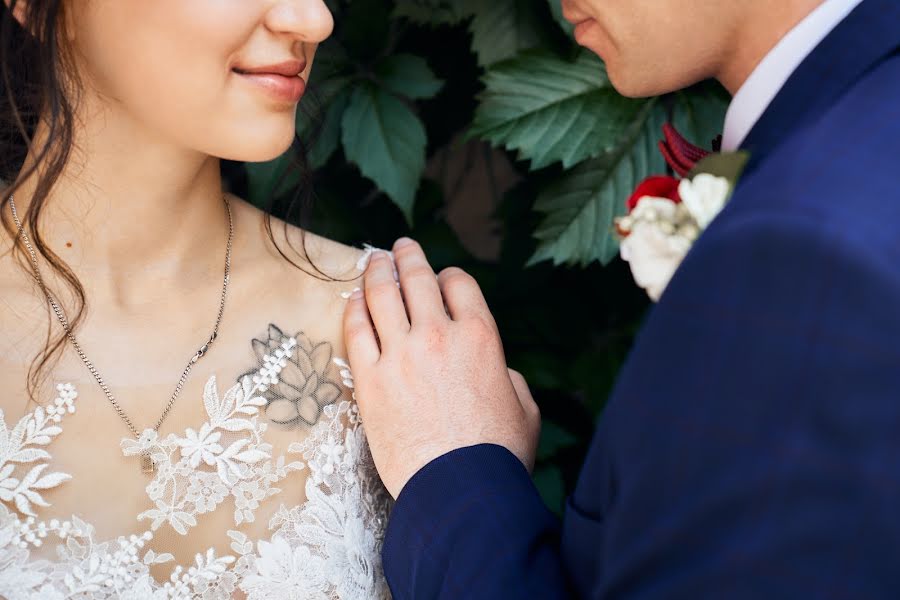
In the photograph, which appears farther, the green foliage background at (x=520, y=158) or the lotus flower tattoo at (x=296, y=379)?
the green foliage background at (x=520, y=158)

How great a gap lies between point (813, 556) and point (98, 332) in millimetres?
917

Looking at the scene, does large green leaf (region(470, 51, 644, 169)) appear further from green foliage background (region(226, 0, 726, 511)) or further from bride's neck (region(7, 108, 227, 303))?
bride's neck (region(7, 108, 227, 303))

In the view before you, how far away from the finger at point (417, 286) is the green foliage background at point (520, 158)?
11 cm

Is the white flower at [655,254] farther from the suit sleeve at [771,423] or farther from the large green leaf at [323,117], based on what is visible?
the large green leaf at [323,117]

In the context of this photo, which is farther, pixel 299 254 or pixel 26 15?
pixel 299 254

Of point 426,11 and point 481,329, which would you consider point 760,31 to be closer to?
point 481,329

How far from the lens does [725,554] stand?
681 millimetres

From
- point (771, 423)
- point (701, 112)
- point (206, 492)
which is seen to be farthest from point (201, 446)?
point (701, 112)

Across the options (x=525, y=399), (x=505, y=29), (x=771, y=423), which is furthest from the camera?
(x=505, y=29)

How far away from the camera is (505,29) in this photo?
1.52 m

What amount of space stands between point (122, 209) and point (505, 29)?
0.69 meters

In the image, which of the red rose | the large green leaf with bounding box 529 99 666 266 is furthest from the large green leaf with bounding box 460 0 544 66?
the red rose

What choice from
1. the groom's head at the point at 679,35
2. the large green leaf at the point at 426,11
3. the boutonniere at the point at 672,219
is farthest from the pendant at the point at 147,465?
the large green leaf at the point at 426,11

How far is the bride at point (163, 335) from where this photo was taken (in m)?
1.08
